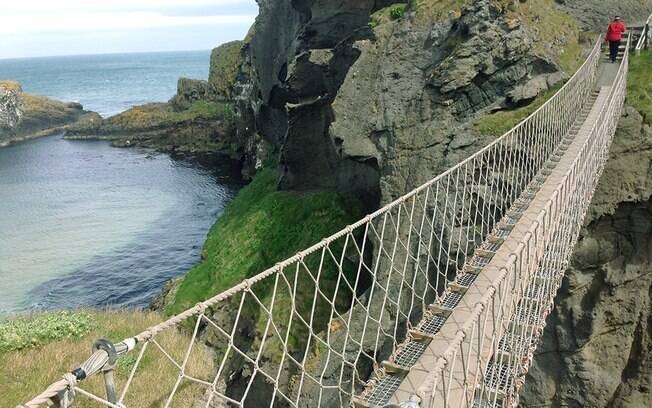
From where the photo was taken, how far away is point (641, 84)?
36.8 ft

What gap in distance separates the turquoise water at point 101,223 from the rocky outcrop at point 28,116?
1029 cm

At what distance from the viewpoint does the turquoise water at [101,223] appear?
19438 millimetres

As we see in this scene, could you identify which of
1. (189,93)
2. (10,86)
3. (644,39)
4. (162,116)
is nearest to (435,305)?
(644,39)

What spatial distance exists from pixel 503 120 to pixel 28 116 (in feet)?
191

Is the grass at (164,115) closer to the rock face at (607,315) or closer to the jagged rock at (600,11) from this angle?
the jagged rock at (600,11)

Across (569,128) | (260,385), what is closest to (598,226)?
(569,128)

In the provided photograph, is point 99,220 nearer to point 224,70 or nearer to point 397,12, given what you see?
point 397,12

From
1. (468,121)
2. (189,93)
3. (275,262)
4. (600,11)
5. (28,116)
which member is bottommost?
(275,262)

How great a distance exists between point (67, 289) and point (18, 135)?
136ft

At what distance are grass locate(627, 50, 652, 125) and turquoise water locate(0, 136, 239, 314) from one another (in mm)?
16422

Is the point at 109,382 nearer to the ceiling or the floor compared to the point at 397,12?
nearer to the floor

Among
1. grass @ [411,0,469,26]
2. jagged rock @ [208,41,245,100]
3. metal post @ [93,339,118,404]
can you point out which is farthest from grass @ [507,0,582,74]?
jagged rock @ [208,41,245,100]

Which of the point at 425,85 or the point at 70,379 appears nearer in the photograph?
the point at 70,379

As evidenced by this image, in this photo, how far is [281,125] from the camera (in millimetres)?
24500
